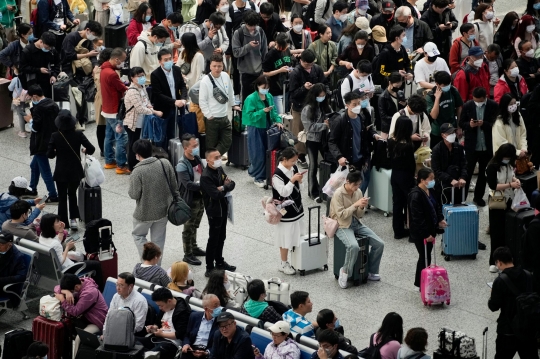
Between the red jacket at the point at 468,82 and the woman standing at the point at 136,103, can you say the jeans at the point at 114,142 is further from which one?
the red jacket at the point at 468,82

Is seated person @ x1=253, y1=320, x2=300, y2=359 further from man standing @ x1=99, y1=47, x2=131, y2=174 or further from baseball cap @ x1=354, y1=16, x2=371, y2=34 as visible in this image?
baseball cap @ x1=354, y1=16, x2=371, y2=34

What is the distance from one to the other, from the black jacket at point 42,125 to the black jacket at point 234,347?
5786 mm

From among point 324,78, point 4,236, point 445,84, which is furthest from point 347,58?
point 4,236

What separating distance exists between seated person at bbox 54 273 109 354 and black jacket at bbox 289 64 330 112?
6018mm

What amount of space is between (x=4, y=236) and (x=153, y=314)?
203 centimetres

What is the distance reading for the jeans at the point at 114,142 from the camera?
17859 millimetres

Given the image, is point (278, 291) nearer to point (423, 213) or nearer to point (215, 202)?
point (215, 202)

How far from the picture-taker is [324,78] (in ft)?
59.5

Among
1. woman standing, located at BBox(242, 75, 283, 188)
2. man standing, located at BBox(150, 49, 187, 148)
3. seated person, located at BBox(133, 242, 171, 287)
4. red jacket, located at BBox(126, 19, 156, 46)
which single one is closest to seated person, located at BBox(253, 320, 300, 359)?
seated person, located at BBox(133, 242, 171, 287)

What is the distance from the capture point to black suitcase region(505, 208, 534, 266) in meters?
14.8

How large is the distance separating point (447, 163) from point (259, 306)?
419 centimetres

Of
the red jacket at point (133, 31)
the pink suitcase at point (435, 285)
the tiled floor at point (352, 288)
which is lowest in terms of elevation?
the tiled floor at point (352, 288)

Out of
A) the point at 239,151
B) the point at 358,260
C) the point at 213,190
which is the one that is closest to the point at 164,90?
the point at 239,151

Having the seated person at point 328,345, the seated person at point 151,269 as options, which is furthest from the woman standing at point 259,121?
the seated person at point 328,345
